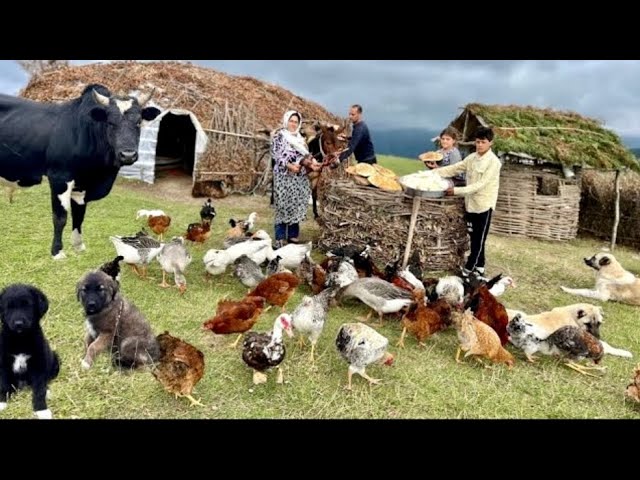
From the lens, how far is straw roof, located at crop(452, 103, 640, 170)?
9578 millimetres

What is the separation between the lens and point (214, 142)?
1080cm

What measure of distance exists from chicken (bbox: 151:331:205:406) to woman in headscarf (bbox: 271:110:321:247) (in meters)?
2.75

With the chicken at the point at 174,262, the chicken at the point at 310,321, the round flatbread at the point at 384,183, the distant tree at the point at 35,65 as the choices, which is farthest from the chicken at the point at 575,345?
the distant tree at the point at 35,65

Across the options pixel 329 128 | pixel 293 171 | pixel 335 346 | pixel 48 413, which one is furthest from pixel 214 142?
pixel 48 413

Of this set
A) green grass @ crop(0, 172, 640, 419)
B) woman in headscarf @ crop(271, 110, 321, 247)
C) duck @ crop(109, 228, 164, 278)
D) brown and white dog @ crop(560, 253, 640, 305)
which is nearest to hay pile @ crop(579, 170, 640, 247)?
brown and white dog @ crop(560, 253, 640, 305)

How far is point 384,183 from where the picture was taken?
20.4ft

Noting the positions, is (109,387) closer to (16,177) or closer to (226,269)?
(16,177)

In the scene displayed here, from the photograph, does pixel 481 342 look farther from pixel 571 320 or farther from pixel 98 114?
pixel 98 114

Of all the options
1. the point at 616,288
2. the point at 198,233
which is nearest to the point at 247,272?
the point at 198,233

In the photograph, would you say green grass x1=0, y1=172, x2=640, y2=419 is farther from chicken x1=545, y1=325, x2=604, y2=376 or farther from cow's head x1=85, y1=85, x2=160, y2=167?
cow's head x1=85, y1=85, x2=160, y2=167

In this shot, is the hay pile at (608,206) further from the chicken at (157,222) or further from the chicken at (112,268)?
the chicken at (112,268)

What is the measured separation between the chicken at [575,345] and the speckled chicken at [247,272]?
2466mm

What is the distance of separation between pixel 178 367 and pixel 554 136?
9.40 m

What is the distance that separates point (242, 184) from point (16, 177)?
26.9 ft
